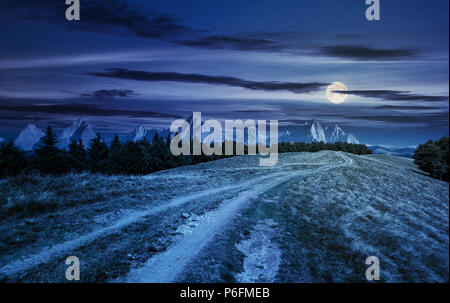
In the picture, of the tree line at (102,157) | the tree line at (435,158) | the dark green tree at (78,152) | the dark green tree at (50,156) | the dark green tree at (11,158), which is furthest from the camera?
the dark green tree at (78,152)

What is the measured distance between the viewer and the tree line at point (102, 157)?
60600 millimetres

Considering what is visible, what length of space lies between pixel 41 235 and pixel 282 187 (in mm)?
16357

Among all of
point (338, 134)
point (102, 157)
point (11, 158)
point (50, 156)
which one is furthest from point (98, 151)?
point (338, 134)

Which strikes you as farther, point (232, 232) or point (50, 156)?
point (50, 156)

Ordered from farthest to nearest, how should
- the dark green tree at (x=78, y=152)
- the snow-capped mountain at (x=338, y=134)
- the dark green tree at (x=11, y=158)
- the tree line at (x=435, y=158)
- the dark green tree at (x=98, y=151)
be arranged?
the dark green tree at (x=98, y=151), the dark green tree at (x=78, y=152), the dark green tree at (x=11, y=158), the snow-capped mountain at (x=338, y=134), the tree line at (x=435, y=158)

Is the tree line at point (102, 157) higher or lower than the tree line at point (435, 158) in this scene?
lower

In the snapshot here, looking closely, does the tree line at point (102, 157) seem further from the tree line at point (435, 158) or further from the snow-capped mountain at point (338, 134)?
the tree line at point (435, 158)

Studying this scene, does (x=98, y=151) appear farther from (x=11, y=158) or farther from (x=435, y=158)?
(x=435, y=158)

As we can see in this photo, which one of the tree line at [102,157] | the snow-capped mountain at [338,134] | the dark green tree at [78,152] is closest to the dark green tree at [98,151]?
the tree line at [102,157]

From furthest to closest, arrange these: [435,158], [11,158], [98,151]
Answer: [98,151] → [11,158] → [435,158]

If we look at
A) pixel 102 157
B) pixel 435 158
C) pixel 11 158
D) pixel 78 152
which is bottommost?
pixel 102 157

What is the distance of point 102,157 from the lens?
3307 inches

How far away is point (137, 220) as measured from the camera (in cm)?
1130
